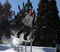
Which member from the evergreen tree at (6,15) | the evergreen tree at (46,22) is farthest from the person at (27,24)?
the evergreen tree at (6,15)

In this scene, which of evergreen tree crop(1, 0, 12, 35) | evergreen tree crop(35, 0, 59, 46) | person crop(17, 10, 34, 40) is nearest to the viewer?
person crop(17, 10, 34, 40)

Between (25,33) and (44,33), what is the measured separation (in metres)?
7.50

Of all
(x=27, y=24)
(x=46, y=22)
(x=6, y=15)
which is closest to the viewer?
(x=27, y=24)

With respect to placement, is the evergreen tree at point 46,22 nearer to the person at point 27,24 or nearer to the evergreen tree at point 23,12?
the evergreen tree at point 23,12

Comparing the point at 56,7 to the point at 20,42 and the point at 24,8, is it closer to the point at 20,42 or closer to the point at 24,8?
the point at 24,8

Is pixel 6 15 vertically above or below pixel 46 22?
above

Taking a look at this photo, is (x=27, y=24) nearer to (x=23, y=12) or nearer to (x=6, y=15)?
(x=23, y=12)

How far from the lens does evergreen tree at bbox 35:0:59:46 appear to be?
12083mm

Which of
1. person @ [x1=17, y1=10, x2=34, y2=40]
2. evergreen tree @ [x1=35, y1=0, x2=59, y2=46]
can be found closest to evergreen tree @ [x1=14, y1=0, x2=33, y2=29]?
evergreen tree @ [x1=35, y1=0, x2=59, y2=46]

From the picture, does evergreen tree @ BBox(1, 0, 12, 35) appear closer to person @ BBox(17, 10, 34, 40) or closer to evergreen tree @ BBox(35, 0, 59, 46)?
evergreen tree @ BBox(35, 0, 59, 46)

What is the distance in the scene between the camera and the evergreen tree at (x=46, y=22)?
12083mm

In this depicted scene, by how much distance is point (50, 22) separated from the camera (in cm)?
1260

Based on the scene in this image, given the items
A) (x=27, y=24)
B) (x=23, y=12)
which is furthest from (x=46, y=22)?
(x=27, y=24)

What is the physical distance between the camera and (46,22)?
12.6 metres
